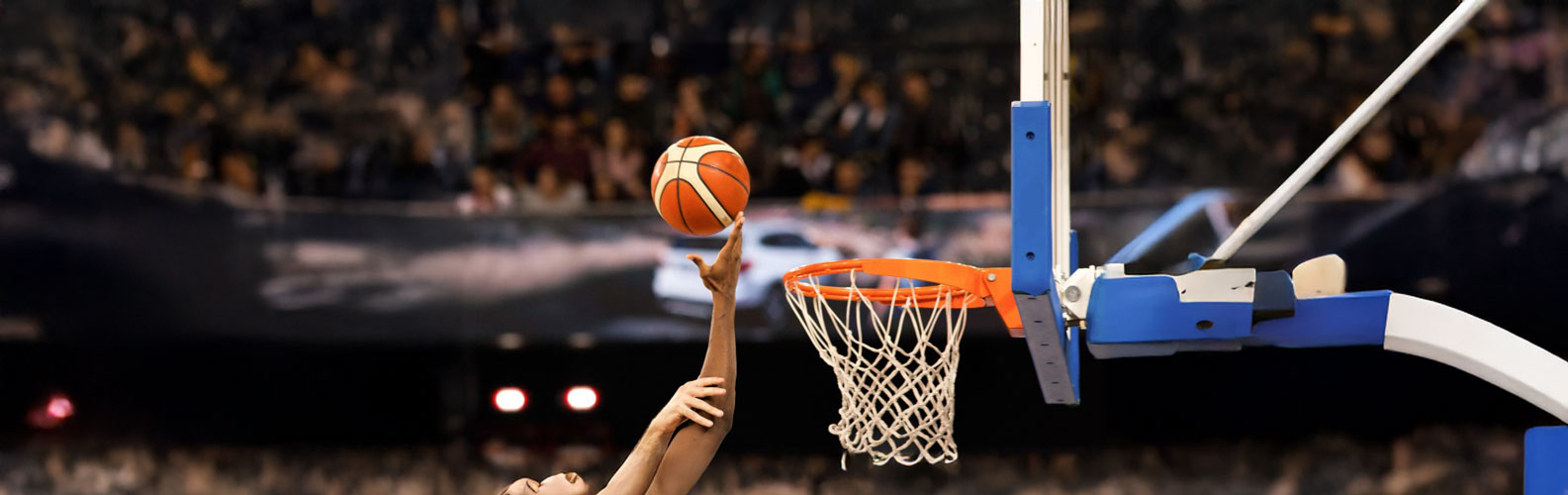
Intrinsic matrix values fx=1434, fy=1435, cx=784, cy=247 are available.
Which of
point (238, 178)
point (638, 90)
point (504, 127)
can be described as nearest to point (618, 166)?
point (638, 90)

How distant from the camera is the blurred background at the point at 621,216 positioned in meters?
7.45

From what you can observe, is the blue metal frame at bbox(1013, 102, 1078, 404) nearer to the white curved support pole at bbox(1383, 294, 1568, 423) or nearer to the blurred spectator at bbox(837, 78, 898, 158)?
the white curved support pole at bbox(1383, 294, 1568, 423)

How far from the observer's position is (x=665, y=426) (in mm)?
3027

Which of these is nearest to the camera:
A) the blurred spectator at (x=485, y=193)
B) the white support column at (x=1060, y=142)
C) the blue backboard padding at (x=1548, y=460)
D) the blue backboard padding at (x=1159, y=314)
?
the blue backboard padding at (x=1159, y=314)

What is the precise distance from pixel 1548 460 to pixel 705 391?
7.12 ft

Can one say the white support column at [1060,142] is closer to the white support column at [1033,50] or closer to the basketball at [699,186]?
the white support column at [1033,50]

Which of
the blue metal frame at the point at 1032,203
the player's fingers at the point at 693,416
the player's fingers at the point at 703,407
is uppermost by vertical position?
the blue metal frame at the point at 1032,203

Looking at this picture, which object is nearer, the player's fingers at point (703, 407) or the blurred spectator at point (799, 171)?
the player's fingers at point (703, 407)

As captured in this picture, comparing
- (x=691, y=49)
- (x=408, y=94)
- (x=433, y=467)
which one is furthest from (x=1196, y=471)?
(x=408, y=94)

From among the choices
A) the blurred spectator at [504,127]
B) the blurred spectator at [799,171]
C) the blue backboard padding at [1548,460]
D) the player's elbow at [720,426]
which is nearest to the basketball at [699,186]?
the player's elbow at [720,426]

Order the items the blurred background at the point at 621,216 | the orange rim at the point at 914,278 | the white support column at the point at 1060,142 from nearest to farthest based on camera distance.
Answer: the orange rim at the point at 914,278 → the white support column at the point at 1060,142 → the blurred background at the point at 621,216

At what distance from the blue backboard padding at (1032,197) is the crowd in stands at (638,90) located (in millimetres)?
→ 4495

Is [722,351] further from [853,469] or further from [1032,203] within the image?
[853,469]

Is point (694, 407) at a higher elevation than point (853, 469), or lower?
higher
